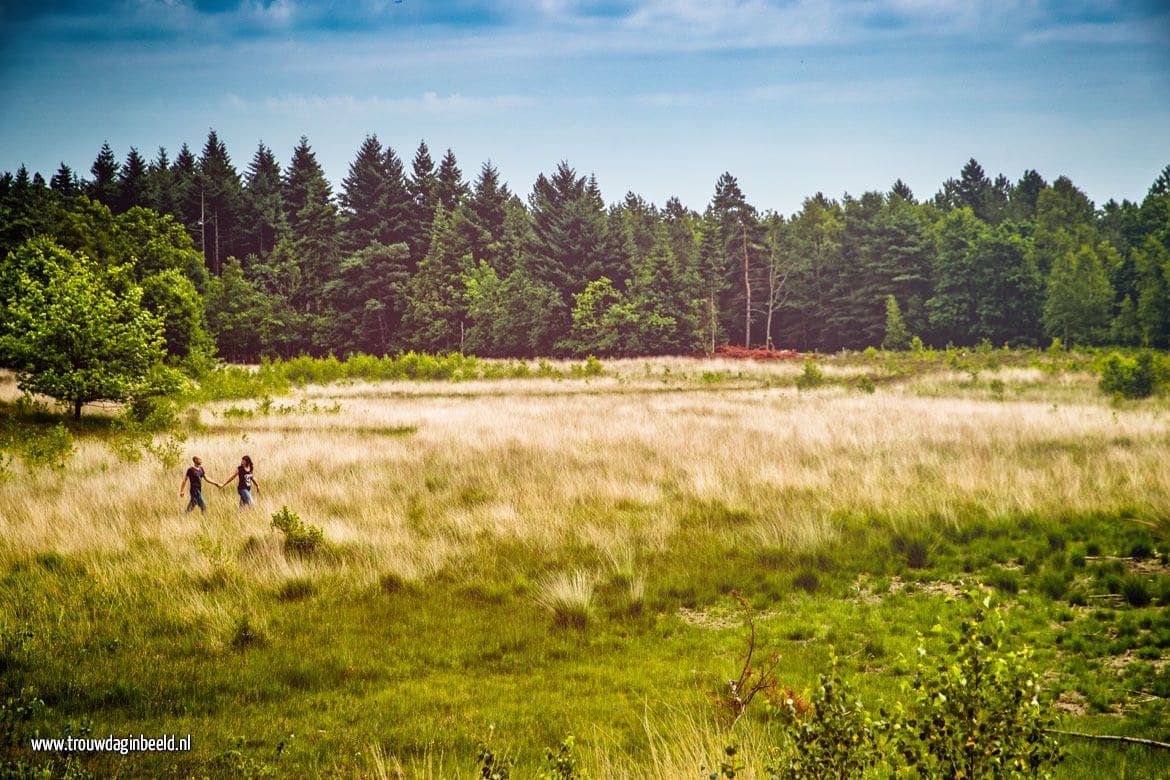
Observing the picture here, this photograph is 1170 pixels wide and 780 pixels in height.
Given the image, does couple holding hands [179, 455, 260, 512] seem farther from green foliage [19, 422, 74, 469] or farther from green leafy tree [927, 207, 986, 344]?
green leafy tree [927, 207, 986, 344]

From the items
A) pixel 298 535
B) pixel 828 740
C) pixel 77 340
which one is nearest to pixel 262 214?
pixel 77 340

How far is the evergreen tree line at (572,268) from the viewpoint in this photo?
197 feet

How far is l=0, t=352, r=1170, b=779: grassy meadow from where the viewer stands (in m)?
5.68

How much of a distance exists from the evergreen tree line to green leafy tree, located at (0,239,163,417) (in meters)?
34.0

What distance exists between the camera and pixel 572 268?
2625 inches

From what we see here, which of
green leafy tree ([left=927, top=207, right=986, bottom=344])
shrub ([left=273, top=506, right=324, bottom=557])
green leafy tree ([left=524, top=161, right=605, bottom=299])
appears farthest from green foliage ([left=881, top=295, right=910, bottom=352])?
shrub ([left=273, top=506, right=324, bottom=557])

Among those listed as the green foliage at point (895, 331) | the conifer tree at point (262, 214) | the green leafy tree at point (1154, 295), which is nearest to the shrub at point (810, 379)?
the green leafy tree at point (1154, 295)

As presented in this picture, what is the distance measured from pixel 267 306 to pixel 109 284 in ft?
131

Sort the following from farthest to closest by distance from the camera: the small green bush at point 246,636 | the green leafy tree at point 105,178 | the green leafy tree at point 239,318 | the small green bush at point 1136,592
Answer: the green leafy tree at point 105,178, the green leafy tree at point 239,318, the small green bush at point 1136,592, the small green bush at point 246,636

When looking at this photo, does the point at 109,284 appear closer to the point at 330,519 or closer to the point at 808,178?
the point at 330,519

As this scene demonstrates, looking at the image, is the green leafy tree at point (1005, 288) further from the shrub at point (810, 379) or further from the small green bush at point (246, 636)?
the small green bush at point (246, 636)

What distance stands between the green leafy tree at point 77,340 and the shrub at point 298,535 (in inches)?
444

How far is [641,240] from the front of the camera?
8725cm

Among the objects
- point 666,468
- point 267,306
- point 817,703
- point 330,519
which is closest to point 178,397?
point 330,519
